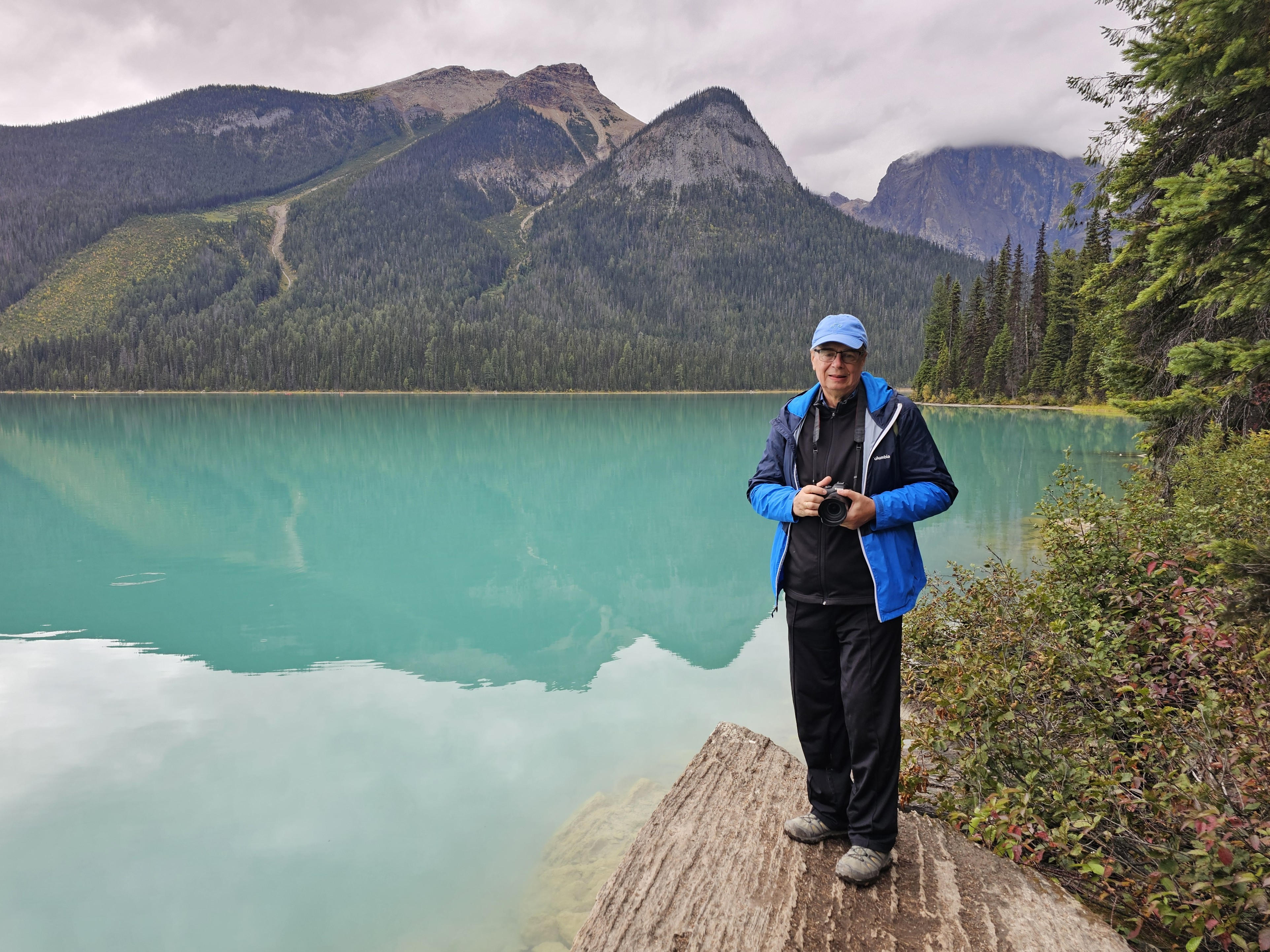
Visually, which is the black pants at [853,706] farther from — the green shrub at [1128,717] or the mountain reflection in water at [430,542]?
the mountain reflection in water at [430,542]

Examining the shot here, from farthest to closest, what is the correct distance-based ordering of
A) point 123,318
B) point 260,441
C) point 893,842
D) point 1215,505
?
point 123,318, point 260,441, point 1215,505, point 893,842

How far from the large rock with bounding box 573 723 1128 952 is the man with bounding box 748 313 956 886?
0.20m

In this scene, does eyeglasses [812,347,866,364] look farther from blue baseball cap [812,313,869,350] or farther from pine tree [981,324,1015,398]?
pine tree [981,324,1015,398]

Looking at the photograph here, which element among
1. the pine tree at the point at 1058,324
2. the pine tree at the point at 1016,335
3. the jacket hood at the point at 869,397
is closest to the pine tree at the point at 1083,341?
the pine tree at the point at 1058,324

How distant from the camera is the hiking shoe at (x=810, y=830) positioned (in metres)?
3.81

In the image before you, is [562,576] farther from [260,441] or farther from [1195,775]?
[260,441]

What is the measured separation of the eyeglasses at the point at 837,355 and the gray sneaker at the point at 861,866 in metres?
2.43

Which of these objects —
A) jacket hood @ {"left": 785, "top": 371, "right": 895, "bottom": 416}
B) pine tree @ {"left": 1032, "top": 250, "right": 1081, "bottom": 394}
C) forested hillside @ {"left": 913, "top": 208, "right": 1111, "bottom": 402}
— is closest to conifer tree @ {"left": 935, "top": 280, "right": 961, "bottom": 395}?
forested hillside @ {"left": 913, "top": 208, "right": 1111, "bottom": 402}

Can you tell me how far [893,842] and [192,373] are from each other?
15448cm

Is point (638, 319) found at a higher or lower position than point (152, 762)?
higher

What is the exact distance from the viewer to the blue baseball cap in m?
3.47

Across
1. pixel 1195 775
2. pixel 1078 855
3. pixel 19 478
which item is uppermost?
pixel 1195 775

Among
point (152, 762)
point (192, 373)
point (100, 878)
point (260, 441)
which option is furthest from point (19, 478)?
point (192, 373)

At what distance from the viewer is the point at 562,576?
16.9m
